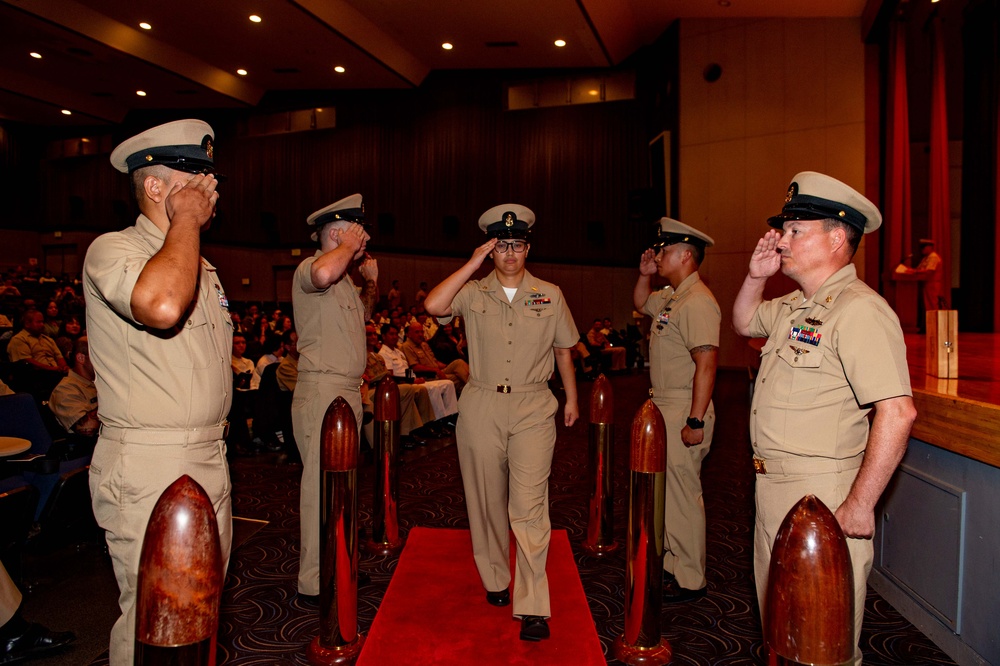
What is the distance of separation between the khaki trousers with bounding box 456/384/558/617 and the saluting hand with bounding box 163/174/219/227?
5.27ft

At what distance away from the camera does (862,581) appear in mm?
1938

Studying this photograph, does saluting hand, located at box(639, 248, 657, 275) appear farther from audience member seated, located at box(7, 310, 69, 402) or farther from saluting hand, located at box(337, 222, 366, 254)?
audience member seated, located at box(7, 310, 69, 402)

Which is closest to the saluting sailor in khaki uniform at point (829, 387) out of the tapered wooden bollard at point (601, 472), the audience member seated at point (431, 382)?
the tapered wooden bollard at point (601, 472)

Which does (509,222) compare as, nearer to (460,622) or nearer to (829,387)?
(829,387)

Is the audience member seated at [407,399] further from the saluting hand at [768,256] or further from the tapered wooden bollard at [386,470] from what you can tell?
the saluting hand at [768,256]

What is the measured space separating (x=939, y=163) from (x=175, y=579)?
13.0 m

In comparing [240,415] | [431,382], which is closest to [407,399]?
[431,382]

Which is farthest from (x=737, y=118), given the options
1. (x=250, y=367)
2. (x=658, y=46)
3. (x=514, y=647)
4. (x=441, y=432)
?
(x=514, y=647)

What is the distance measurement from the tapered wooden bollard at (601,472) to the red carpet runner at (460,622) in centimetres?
27

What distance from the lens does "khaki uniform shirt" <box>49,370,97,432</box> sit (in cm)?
457

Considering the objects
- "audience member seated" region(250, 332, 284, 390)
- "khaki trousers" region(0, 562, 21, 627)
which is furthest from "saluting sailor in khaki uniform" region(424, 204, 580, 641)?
"audience member seated" region(250, 332, 284, 390)

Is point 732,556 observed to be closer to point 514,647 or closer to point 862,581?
point 514,647

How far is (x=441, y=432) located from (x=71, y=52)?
14.3m

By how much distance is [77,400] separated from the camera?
4645 mm
